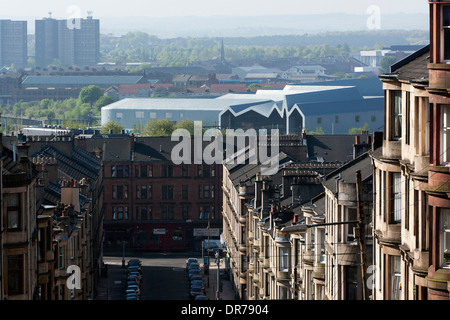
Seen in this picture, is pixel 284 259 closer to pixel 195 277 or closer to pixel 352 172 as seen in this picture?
pixel 352 172

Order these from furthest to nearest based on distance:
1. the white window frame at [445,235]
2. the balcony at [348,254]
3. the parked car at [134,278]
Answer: the parked car at [134,278] → the balcony at [348,254] → the white window frame at [445,235]

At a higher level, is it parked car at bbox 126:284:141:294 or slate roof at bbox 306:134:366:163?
slate roof at bbox 306:134:366:163

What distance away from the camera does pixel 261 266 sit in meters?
77.1

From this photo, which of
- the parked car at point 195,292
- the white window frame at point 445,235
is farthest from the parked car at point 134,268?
the white window frame at point 445,235

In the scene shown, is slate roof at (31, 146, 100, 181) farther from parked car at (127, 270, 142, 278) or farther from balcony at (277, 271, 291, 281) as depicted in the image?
balcony at (277, 271, 291, 281)

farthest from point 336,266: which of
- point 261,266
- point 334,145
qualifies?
point 334,145

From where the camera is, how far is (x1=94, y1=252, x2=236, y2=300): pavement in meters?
97.0

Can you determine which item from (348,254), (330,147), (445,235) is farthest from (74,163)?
(445,235)

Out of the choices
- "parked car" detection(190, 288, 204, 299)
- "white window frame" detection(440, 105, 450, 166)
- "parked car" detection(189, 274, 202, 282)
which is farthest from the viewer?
"parked car" detection(189, 274, 202, 282)

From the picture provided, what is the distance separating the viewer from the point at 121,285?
104m

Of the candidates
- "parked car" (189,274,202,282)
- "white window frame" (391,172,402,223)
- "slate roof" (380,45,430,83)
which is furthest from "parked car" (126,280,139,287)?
"white window frame" (391,172,402,223)

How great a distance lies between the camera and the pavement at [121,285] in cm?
9700

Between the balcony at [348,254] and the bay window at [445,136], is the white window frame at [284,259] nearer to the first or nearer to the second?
the balcony at [348,254]
